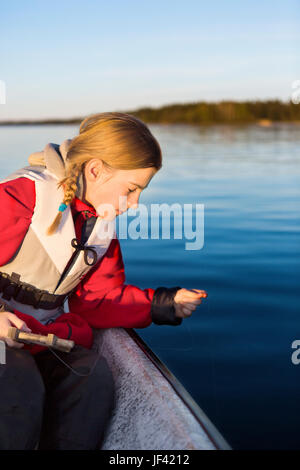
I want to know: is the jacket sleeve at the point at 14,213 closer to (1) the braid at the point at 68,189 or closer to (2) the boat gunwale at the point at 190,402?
(1) the braid at the point at 68,189

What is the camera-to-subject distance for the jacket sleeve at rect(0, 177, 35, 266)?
2.05 metres

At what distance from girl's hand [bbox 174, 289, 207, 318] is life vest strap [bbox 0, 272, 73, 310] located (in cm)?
50

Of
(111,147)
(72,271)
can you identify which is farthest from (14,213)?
(111,147)

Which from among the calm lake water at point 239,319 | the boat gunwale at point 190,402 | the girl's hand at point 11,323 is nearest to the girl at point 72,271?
the girl's hand at point 11,323

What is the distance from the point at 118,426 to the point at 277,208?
693 centimetres

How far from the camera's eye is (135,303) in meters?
2.44

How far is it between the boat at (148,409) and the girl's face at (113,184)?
0.55 metres

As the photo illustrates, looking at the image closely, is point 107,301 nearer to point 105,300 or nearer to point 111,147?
point 105,300

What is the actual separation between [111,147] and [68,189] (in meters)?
0.22

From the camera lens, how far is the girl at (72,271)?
6.36 feet

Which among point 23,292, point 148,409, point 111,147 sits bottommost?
point 148,409

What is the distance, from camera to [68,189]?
2.13 m
